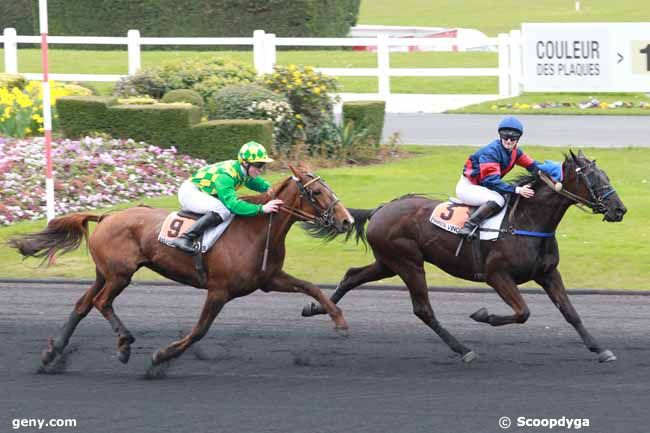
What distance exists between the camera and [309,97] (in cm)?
1762

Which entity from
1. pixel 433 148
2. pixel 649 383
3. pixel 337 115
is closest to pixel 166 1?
pixel 337 115

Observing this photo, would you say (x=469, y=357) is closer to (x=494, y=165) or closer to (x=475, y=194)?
(x=475, y=194)

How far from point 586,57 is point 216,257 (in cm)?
1483

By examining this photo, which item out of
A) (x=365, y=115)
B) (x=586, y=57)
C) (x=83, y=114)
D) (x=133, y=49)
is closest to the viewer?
(x=83, y=114)

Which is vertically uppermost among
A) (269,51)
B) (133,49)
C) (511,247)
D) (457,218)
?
(133,49)

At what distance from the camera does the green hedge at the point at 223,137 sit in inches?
640

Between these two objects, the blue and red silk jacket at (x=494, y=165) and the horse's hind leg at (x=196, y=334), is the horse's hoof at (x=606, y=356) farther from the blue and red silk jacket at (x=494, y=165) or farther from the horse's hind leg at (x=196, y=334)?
the horse's hind leg at (x=196, y=334)

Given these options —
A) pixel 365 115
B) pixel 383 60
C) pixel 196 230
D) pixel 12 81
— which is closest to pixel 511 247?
pixel 196 230

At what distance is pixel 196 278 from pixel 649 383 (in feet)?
10.6

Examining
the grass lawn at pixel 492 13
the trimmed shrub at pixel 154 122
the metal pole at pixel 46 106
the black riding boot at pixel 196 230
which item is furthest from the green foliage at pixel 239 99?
the grass lawn at pixel 492 13

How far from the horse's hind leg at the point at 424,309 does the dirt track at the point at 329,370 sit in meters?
0.12

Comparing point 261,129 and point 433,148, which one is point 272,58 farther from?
point 261,129

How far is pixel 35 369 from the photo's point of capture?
862cm

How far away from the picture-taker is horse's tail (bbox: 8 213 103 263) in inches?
372
